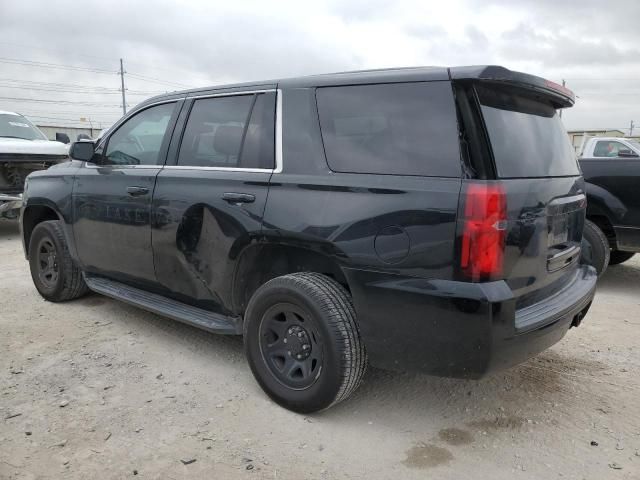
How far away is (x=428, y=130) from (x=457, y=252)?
0.60 metres

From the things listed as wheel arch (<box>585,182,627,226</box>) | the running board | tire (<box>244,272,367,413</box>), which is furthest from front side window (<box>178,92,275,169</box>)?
wheel arch (<box>585,182,627,226</box>)

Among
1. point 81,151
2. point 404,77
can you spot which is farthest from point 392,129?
point 81,151

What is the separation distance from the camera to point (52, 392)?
10.5ft

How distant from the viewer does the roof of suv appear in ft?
8.12

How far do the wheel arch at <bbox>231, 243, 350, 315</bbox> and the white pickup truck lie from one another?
650cm

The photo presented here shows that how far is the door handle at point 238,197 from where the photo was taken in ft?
10.0

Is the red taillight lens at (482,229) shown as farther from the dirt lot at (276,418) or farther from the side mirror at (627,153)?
the side mirror at (627,153)

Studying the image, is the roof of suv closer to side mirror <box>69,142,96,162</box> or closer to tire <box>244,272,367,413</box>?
tire <box>244,272,367,413</box>

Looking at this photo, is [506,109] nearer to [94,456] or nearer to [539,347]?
[539,347]

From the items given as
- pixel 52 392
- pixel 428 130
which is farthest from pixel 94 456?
pixel 428 130

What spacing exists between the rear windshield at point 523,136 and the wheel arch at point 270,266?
1007 millimetres

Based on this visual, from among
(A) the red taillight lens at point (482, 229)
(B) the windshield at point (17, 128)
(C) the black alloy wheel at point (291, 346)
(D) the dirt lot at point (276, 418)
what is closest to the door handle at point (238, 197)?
(C) the black alloy wheel at point (291, 346)

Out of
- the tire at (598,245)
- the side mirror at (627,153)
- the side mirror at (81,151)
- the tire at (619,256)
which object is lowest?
the tire at (619,256)

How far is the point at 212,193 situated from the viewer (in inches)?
129
